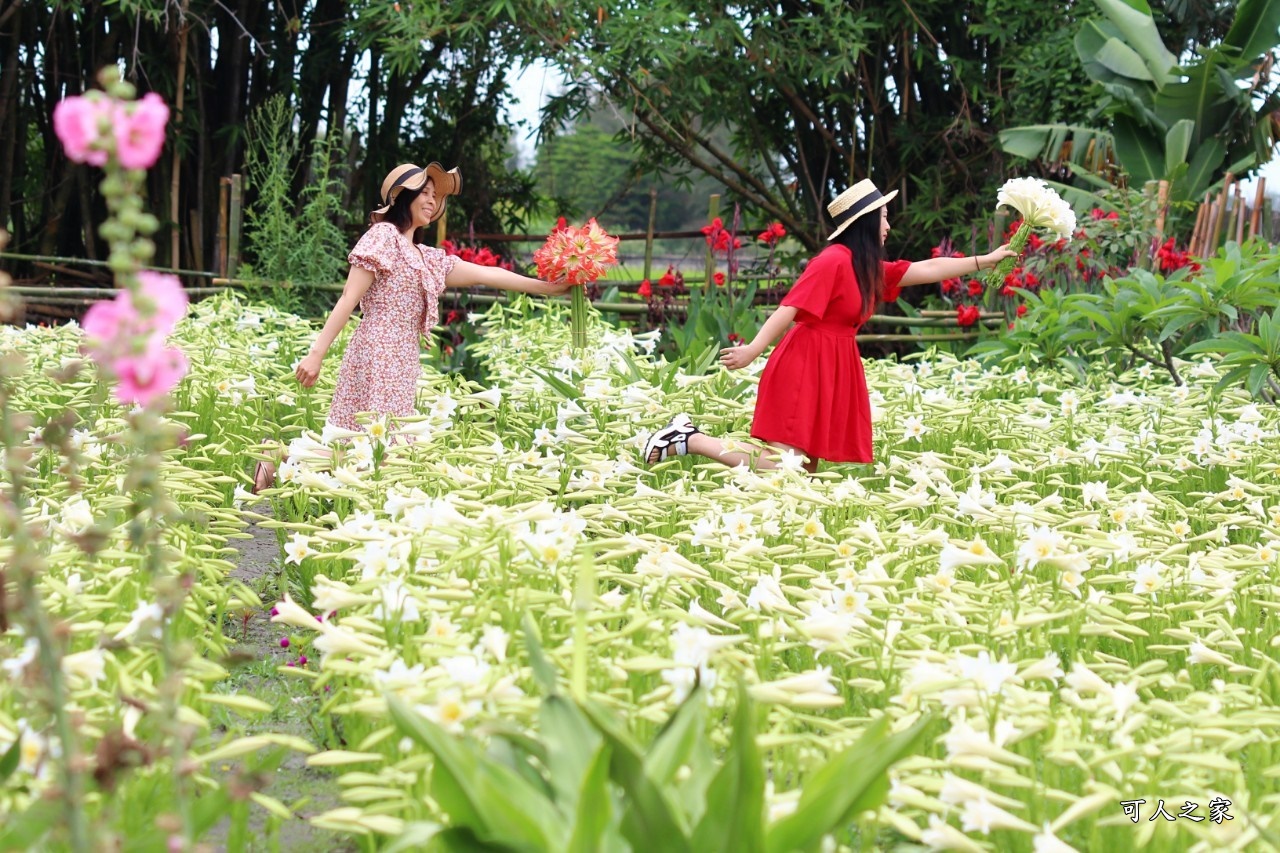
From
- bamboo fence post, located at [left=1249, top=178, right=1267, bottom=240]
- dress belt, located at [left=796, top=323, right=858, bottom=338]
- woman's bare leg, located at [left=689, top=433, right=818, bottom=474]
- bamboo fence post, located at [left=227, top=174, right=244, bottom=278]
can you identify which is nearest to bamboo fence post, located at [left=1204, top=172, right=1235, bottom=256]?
bamboo fence post, located at [left=1249, top=178, right=1267, bottom=240]

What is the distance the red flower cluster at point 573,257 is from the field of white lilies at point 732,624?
1.71 feet

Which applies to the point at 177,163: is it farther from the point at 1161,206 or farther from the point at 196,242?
the point at 1161,206

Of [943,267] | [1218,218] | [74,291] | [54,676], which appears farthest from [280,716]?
[1218,218]

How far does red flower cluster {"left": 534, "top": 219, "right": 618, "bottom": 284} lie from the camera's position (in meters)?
4.05

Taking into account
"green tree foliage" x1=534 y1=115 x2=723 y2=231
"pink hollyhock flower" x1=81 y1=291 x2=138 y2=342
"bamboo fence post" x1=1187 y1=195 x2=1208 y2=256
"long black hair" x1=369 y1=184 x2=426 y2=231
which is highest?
"green tree foliage" x1=534 y1=115 x2=723 y2=231

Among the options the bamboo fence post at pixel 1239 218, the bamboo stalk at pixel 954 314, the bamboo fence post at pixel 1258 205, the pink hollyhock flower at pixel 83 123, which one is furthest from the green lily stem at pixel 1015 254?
the bamboo fence post at pixel 1258 205

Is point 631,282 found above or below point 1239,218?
below

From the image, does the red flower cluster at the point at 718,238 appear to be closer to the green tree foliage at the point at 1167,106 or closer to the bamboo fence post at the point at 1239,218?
the green tree foliage at the point at 1167,106

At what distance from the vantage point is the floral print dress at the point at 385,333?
142 inches

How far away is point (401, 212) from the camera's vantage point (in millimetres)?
3738

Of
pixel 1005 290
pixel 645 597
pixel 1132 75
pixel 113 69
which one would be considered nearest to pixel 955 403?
pixel 1005 290

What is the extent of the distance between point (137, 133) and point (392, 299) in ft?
8.55

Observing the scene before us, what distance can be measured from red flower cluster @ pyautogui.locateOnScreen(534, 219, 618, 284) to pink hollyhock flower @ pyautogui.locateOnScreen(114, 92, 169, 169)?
2.94 meters

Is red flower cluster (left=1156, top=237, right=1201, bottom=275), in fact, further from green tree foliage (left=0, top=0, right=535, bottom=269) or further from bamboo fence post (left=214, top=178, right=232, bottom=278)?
bamboo fence post (left=214, top=178, right=232, bottom=278)
